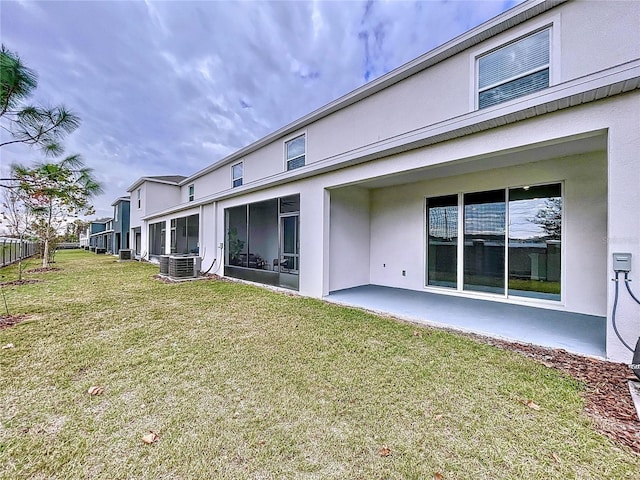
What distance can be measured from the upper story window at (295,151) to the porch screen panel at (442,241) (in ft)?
14.8

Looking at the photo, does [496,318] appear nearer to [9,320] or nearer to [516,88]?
[516,88]

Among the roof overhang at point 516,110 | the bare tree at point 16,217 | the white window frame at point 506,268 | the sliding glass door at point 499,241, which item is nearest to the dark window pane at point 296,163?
the roof overhang at point 516,110

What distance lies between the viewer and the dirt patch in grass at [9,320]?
464cm

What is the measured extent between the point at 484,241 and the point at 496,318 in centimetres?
207

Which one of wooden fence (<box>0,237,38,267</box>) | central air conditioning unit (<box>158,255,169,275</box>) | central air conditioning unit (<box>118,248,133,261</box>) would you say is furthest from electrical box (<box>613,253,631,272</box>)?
central air conditioning unit (<box>118,248,133,261</box>)

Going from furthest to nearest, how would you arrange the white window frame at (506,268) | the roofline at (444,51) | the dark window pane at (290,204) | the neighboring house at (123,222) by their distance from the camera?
the neighboring house at (123,222)
the dark window pane at (290,204)
the white window frame at (506,268)
the roofline at (444,51)

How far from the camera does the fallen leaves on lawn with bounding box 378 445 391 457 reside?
195 cm

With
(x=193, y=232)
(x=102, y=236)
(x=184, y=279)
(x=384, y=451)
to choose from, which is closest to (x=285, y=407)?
(x=384, y=451)

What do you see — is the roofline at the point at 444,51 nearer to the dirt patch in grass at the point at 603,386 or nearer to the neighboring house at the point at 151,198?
the dirt patch in grass at the point at 603,386

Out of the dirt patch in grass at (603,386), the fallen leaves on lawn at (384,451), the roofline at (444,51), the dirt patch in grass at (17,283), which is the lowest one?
the fallen leaves on lawn at (384,451)

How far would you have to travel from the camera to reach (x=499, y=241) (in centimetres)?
620

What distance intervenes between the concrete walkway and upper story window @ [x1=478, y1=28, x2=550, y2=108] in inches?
161

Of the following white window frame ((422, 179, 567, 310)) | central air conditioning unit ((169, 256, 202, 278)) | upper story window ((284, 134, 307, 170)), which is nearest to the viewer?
white window frame ((422, 179, 567, 310))

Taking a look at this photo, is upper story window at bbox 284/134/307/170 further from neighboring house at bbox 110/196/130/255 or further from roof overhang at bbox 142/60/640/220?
neighboring house at bbox 110/196/130/255
